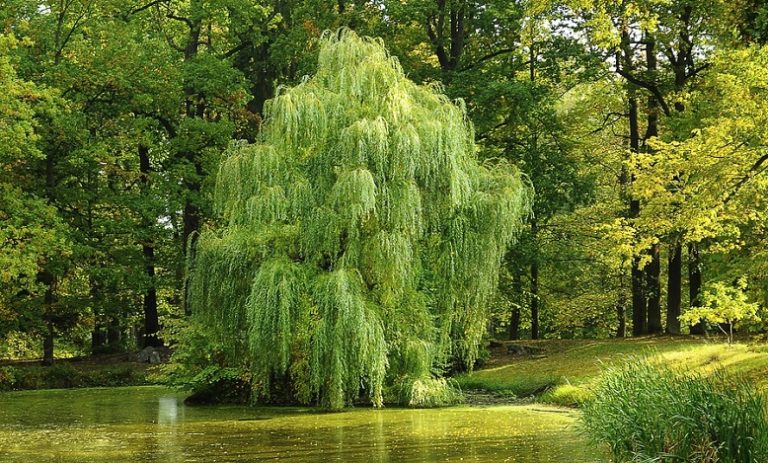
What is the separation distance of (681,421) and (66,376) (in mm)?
22659

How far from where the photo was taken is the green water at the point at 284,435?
11.7 metres

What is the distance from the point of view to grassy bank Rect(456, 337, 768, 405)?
1819cm

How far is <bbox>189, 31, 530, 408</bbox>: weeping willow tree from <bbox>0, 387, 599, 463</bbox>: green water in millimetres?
1167

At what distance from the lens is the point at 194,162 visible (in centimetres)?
3362

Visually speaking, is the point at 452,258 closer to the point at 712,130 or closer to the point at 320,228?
the point at 320,228

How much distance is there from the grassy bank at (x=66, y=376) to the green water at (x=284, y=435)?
7.65 meters

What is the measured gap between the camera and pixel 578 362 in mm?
24422

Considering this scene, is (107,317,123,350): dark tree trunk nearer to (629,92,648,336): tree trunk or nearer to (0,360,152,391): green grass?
(0,360,152,391): green grass

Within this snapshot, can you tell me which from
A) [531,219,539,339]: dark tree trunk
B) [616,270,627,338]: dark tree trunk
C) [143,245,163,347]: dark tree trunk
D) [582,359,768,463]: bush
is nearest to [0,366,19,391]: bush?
[143,245,163,347]: dark tree trunk

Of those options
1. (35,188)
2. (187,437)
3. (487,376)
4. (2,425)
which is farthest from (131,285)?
(187,437)

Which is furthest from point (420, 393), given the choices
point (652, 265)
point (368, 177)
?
point (652, 265)

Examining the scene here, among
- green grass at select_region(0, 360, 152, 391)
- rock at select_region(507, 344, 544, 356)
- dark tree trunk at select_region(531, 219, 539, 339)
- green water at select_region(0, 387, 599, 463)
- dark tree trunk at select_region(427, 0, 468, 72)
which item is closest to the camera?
green water at select_region(0, 387, 599, 463)

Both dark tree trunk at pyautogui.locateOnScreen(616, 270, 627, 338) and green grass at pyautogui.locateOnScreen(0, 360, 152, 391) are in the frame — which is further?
dark tree trunk at pyautogui.locateOnScreen(616, 270, 627, 338)

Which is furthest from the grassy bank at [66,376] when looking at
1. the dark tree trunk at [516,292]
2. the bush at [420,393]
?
the dark tree trunk at [516,292]
